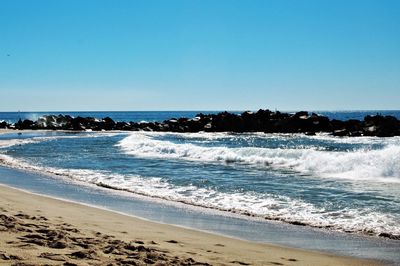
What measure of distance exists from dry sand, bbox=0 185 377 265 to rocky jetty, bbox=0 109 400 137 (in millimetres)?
39030

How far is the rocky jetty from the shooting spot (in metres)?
44.8

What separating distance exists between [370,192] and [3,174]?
41.1 feet

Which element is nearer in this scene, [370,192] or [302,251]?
[302,251]

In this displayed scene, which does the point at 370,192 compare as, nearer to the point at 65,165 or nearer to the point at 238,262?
the point at 238,262

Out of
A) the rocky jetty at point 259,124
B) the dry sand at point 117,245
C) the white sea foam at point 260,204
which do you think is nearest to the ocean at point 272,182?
the white sea foam at point 260,204

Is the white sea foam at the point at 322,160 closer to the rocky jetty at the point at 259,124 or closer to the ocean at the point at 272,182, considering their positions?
the ocean at the point at 272,182

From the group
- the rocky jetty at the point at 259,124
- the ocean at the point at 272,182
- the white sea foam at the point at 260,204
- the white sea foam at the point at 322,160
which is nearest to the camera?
the white sea foam at the point at 260,204

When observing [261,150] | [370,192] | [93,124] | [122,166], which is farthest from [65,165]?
[93,124]

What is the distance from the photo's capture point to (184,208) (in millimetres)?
10453

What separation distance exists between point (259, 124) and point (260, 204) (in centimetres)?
4575

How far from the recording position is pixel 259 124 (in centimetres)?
5609

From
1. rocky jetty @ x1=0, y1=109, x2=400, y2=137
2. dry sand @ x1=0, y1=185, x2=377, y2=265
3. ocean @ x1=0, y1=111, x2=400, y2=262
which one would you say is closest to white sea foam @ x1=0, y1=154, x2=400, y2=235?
ocean @ x1=0, y1=111, x2=400, y2=262

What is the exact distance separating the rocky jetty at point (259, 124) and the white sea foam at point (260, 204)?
3383 centimetres

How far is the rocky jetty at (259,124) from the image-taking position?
44781 millimetres
